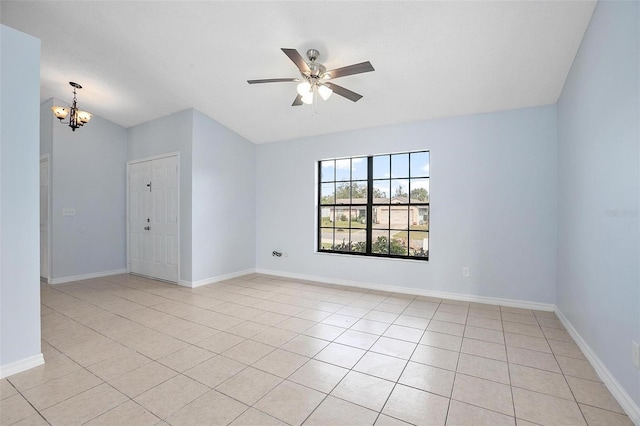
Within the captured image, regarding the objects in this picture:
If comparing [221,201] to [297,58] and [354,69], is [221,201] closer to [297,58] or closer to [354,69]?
[297,58]

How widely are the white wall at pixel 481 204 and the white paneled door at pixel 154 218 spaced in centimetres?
267

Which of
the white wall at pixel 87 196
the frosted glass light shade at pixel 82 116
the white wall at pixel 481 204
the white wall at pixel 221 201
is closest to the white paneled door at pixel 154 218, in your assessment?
the white wall at pixel 87 196

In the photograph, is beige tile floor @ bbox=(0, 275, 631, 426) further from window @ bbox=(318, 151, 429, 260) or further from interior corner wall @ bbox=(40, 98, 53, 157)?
→ interior corner wall @ bbox=(40, 98, 53, 157)

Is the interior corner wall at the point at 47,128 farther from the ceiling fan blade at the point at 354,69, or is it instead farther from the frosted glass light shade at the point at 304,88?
the ceiling fan blade at the point at 354,69

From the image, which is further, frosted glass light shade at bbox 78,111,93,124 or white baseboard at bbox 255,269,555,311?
frosted glass light shade at bbox 78,111,93,124

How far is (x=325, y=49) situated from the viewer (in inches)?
119

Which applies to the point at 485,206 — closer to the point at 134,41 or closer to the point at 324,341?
the point at 324,341

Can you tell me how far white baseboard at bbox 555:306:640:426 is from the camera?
174cm

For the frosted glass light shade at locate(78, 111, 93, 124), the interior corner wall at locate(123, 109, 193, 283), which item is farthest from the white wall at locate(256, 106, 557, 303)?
the frosted glass light shade at locate(78, 111, 93, 124)

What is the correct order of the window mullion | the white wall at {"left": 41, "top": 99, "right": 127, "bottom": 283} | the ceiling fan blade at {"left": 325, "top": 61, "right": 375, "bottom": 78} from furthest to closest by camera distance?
1. the white wall at {"left": 41, "top": 99, "right": 127, "bottom": 283}
2. the window mullion
3. the ceiling fan blade at {"left": 325, "top": 61, "right": 375, "bottom": 78}

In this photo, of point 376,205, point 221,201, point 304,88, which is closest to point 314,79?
point 304,88

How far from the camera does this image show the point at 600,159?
2.26 m

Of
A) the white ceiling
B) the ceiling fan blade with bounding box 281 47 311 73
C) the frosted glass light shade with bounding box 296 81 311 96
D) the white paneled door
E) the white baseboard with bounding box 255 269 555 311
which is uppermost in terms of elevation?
the white ceiling

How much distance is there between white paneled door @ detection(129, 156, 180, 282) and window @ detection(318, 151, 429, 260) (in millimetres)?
2525
